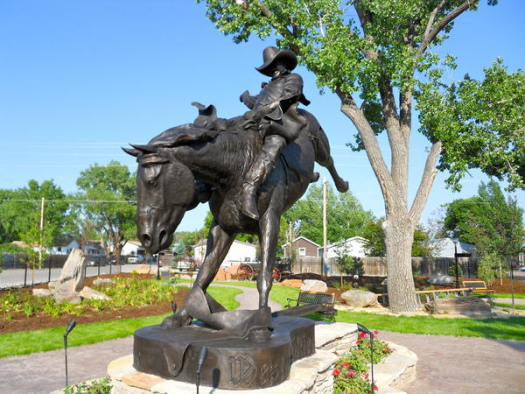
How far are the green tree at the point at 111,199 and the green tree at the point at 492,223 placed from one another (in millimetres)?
38878

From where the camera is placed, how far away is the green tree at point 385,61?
12.1m

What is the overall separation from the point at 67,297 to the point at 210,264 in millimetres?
10726

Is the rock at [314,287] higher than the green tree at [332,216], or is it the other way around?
the green tree at [332,216]

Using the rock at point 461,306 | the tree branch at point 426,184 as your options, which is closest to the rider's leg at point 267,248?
the tree branch at point 426,184

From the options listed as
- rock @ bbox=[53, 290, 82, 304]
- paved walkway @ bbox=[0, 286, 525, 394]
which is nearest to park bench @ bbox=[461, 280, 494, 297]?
paved walkway @ bbox=[0, 286, 525, 394]

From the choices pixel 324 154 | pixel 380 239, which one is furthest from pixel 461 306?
pixel 380 239

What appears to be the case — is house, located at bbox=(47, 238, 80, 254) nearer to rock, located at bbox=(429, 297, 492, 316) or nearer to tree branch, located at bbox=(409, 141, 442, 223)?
tree branch, located at bbox=(409, 141, 442, 223)

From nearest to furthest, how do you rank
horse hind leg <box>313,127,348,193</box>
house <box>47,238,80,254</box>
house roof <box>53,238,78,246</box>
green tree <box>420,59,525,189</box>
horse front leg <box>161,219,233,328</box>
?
horse front leg <box>161,219,233,328</box>, horse hind leg <box>313,127,348,193</box>, green tree <box>420,59,525,189</box>, house <box>47,238,80,254</box>, house roof <box>53,238,78,246</box>

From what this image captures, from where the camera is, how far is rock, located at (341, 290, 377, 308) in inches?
551

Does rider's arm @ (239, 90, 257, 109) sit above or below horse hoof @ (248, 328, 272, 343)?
above

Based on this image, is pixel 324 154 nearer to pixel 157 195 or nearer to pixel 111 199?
pixel 157 195

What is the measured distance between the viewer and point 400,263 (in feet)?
42.4

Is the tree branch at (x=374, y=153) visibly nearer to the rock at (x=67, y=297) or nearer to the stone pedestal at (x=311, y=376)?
the stone pedestal at (x=311, y=376)

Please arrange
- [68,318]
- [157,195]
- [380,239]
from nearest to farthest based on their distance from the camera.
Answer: [157,195] < [68,318] < [380,239]
